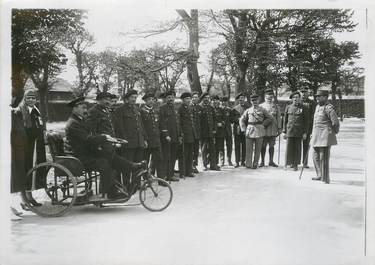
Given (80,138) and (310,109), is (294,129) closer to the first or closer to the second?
(310,109)

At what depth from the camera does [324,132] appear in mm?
6328

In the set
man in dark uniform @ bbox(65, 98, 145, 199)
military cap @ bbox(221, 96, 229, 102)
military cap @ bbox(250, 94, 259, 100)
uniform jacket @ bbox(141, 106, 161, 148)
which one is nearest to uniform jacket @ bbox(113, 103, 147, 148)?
uniform jacket @ bbox(141, 106, 161, 148)

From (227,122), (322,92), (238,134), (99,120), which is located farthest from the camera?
(238,134)

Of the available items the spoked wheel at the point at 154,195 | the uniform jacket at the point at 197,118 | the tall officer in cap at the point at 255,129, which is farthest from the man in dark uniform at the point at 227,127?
the spoked wheel at the point at 154,195

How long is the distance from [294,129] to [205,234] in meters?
3.19

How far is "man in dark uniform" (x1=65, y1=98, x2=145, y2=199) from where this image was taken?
5.09 m

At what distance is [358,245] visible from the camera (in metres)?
5.00

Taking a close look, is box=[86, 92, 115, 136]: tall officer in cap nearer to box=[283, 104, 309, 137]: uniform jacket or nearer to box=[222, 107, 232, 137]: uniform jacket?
box=[222, 107, 232, 137]: uniform jacket

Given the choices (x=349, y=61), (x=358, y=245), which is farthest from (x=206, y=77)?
(x=358, y=245)

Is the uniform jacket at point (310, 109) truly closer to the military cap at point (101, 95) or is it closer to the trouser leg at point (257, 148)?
the trouser leg at point (257, 148)

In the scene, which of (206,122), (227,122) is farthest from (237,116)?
(206,122)

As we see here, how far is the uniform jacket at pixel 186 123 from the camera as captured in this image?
7180mm

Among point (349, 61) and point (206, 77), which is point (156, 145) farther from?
point (349, 61)

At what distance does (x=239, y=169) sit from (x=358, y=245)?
9.77ft
